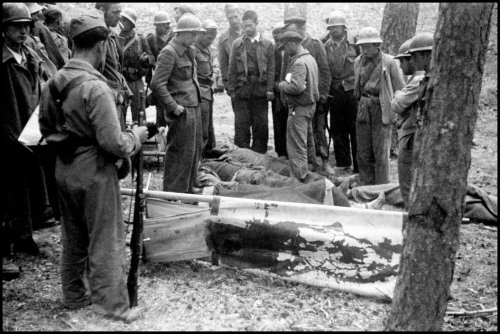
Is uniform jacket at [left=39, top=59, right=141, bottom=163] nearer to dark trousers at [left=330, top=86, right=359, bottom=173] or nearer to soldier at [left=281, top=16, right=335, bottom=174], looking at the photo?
soldier at [left=281, top=16, right=335, bottom=174]

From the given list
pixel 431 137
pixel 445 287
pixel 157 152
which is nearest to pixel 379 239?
pixel 445 287

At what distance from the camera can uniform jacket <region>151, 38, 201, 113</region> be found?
701cm

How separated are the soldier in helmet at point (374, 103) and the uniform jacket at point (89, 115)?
4.65 metres

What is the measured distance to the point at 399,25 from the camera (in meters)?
10.5

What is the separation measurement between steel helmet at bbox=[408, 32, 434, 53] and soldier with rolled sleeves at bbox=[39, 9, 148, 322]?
338cm

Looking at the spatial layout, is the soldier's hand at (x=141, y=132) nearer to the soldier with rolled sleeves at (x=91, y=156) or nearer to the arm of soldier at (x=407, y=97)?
the soldier with rolled sleeves at (x=91, y=156)

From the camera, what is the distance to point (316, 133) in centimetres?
979

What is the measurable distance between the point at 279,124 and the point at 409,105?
11.9 ft

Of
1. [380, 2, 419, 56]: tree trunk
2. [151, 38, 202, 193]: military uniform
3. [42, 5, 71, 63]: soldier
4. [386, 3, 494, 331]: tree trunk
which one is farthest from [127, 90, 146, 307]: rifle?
[380, 2, 419, 56]: tree trunk

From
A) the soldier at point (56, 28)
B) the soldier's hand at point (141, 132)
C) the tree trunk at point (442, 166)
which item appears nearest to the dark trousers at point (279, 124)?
the soldier at point (56, 28)

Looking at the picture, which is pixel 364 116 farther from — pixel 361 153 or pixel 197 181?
pixel 197 181

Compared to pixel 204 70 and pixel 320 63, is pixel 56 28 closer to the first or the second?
pixel 204 70

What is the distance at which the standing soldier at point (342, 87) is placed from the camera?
31.2 feet

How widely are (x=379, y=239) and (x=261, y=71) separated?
4999 mm
